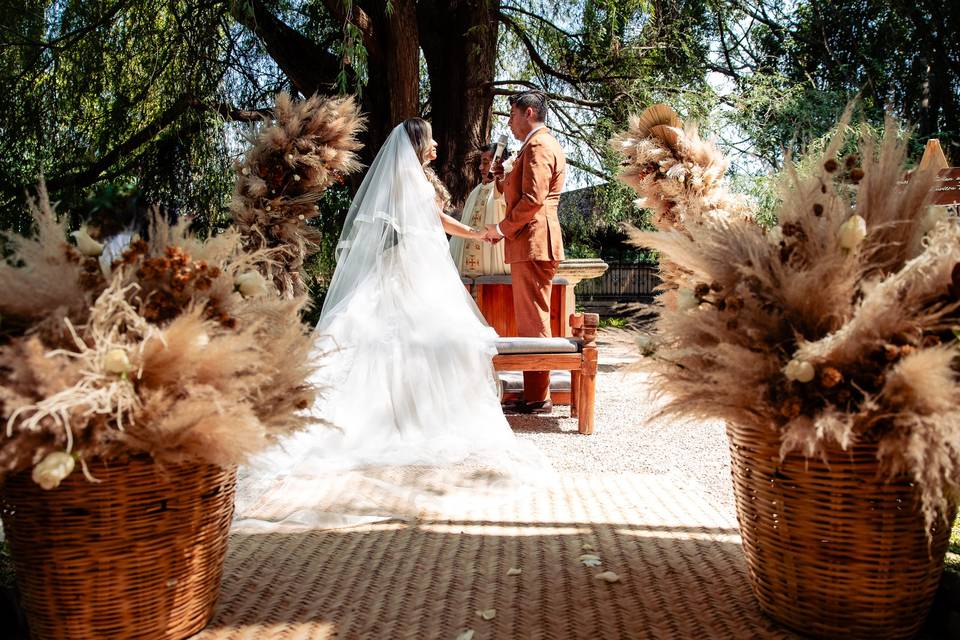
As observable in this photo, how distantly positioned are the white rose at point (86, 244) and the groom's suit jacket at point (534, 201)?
12.6 feet

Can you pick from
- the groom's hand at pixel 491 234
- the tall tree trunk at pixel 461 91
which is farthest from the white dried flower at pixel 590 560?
the tall tree trunk at pixel 461 91

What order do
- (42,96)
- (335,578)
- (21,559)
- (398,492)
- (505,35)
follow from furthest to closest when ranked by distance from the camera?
(505,35) < (42,96) < (398,492) < (335,578) < (21,559)

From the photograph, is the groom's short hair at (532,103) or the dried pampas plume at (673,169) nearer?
the dried pampas plume at (673,169)

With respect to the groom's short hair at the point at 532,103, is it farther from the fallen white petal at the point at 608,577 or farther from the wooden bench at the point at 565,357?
the fallen white petal at the point at 608,577

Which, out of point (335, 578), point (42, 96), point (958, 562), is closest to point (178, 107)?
point (42, 96)

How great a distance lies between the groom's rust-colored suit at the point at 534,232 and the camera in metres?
5.39

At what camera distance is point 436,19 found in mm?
7691

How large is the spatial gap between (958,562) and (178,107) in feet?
22.2

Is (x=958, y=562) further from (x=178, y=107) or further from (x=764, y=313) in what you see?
(x=178, y=107)

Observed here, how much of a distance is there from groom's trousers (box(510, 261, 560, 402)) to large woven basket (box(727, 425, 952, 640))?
11.8 feet

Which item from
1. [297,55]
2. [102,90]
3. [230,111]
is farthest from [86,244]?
[102,90]

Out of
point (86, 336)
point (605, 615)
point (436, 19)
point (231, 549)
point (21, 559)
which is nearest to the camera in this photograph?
point (86, 336)

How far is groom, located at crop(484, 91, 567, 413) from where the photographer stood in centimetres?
540

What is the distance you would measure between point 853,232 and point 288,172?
139 inches
